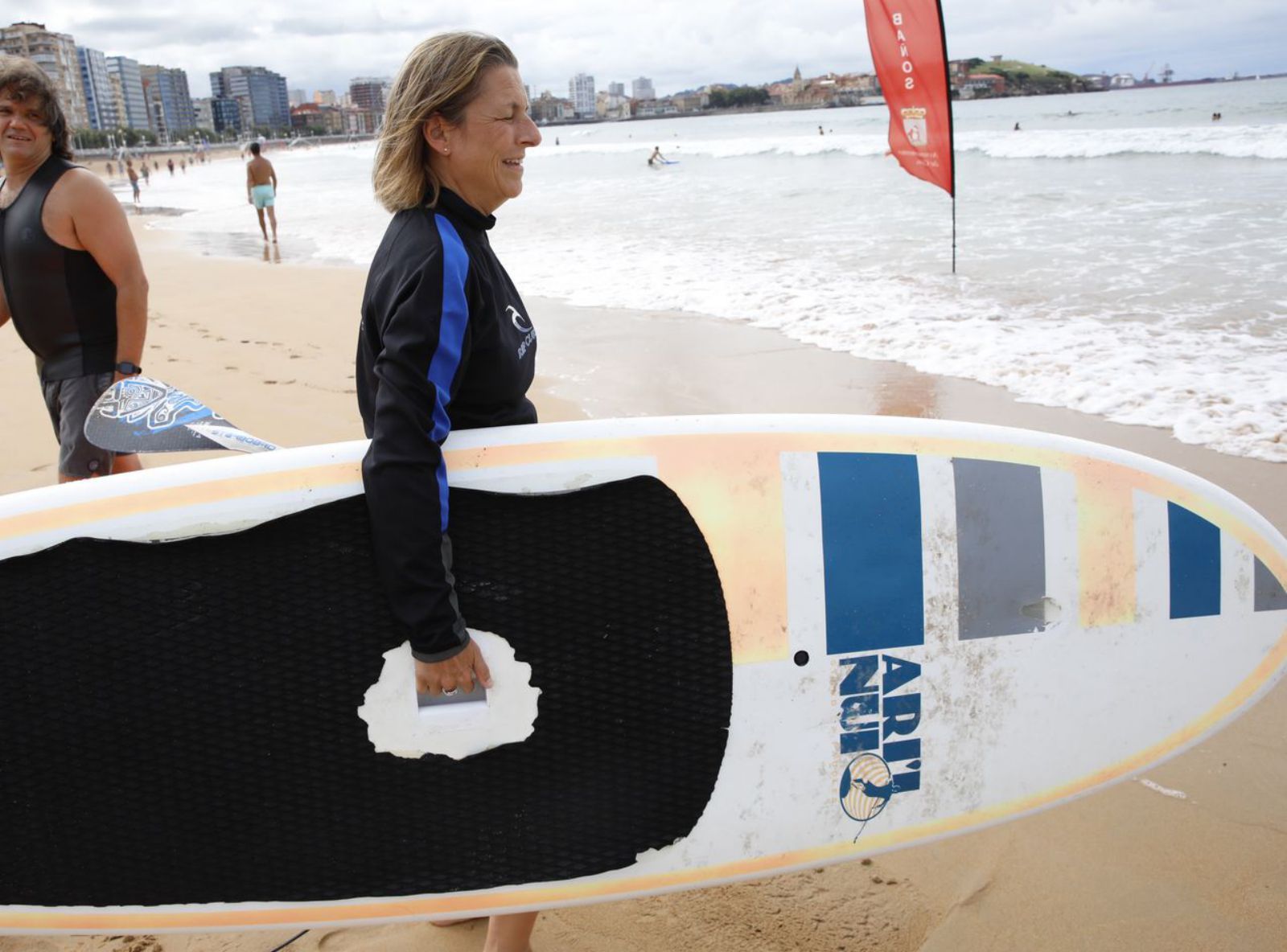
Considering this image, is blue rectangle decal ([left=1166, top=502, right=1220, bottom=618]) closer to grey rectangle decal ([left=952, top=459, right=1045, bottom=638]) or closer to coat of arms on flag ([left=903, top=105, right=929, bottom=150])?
grey rectangle decal ([left=952, top=459, right=1045, bottom=638])

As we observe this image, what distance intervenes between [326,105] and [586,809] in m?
178

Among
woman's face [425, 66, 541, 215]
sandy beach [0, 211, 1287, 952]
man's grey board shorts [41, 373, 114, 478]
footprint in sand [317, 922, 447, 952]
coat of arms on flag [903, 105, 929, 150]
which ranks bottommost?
sandy beach [0, 211, 1287, 952]

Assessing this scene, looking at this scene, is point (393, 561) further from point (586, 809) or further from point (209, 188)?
point (209, 188)

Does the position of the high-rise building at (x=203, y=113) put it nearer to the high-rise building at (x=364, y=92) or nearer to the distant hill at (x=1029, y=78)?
the high-rise building at (x=364, y=92)

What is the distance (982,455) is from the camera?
1.72 metres

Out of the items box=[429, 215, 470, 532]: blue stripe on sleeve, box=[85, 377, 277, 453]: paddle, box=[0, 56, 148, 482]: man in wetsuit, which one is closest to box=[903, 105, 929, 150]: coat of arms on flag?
box=[0, 56, 148, 482]: man in wetsuit

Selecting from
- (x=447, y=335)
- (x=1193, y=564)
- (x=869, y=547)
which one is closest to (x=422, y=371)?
(x=447, y=335)

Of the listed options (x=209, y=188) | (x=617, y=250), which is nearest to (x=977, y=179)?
(x=617, y=250)

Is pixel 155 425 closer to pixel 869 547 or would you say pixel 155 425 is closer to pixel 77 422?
pixel 77 422

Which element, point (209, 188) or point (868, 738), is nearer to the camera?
point (868, 738)

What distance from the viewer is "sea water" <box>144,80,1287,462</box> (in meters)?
5.23

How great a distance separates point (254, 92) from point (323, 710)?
199302 mm

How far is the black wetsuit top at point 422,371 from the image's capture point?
127 centimetres

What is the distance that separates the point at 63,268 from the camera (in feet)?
7.57
